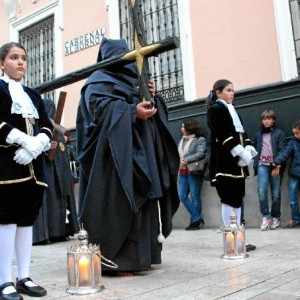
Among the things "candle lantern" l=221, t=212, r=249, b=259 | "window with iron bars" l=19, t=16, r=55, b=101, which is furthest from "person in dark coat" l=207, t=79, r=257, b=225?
"window with iron bars" l=19, t=16, r=55, b=101

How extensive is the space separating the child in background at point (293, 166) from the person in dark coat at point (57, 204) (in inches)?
113

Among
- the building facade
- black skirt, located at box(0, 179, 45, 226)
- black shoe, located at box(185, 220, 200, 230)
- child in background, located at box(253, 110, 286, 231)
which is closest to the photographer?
black skirt, located at box(0, 179, 45, 226)

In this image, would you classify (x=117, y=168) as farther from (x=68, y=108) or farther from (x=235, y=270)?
(x=68, y=108)

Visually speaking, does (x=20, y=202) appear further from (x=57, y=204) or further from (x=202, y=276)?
(x=57, y=204)

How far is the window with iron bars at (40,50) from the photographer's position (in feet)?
32.6

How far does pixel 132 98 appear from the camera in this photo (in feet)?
10.7

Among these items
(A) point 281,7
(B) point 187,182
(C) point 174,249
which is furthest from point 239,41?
(C) point 174,249

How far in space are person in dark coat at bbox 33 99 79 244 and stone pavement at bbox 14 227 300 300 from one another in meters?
0.90

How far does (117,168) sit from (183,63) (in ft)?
15.0

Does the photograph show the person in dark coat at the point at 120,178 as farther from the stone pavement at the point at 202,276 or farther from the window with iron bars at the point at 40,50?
the window with iron bars at the point at 40,50

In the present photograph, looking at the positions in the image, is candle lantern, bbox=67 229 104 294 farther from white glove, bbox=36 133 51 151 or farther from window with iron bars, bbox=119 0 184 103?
window with iron bars, bbox=119 0 184 103

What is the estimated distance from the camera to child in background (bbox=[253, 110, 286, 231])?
5770mm

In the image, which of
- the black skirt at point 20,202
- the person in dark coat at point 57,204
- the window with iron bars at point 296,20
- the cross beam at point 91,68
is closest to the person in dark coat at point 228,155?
the cross beam at point 91,68

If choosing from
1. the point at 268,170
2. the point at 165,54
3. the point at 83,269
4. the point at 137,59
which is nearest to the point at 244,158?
the point at 137,59
